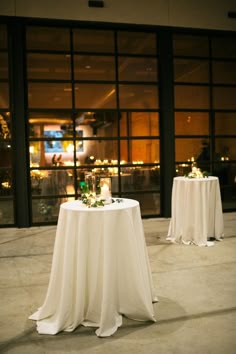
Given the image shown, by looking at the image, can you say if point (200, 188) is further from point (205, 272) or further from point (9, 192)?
point (9, 192)

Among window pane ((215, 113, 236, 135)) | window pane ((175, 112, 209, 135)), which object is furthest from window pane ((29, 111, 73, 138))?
window pane ((215, 113, 236, 135))

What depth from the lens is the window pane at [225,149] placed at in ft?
24.2

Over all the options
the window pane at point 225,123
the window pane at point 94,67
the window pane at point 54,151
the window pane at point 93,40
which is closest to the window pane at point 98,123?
the window pane at point 54,151

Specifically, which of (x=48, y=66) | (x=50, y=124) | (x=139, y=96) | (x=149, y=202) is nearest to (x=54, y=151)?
(x=50, y=124)

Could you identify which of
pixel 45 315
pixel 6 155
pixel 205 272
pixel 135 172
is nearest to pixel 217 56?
pixel 135 172

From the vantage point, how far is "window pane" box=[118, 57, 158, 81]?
6.77 m

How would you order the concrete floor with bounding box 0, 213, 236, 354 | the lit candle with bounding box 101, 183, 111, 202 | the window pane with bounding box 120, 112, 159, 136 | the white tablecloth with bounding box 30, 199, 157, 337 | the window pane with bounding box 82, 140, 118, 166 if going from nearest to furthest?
the concrete floor with bounding box 0, 213, 236, 354 < the white tablecloth with bounding box 30, 199, 157, 337 < the lit candle with bounding box 101, 183, 111, 202 < the window pane with bounding box 82, 140, 118, 166 < the window pane with bounding box 120, 112, 159, 136

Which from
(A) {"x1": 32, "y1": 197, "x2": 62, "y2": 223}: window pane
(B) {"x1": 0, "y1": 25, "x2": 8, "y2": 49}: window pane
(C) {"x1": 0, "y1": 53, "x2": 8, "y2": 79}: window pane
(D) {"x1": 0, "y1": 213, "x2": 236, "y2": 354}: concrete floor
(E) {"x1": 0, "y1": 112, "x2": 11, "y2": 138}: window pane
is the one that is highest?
(B) {"x1": 0, "y1": 25, "x2": 8, "y2": 49}: window pane

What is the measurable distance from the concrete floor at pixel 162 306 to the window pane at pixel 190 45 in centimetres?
381

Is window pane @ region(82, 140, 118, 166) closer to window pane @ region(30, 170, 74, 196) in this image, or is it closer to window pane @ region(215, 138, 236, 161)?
window pane @ region(30, 170, 74, 196)

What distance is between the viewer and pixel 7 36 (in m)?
6.14

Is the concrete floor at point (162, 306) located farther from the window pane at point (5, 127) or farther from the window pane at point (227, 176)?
the window pane at point (227, 176)

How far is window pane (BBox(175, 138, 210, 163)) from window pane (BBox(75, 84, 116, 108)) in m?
1.47

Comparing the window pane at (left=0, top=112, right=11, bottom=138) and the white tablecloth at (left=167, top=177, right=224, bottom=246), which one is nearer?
the white tablecloth at (left=167, top=177, right=224, bottom=246)
